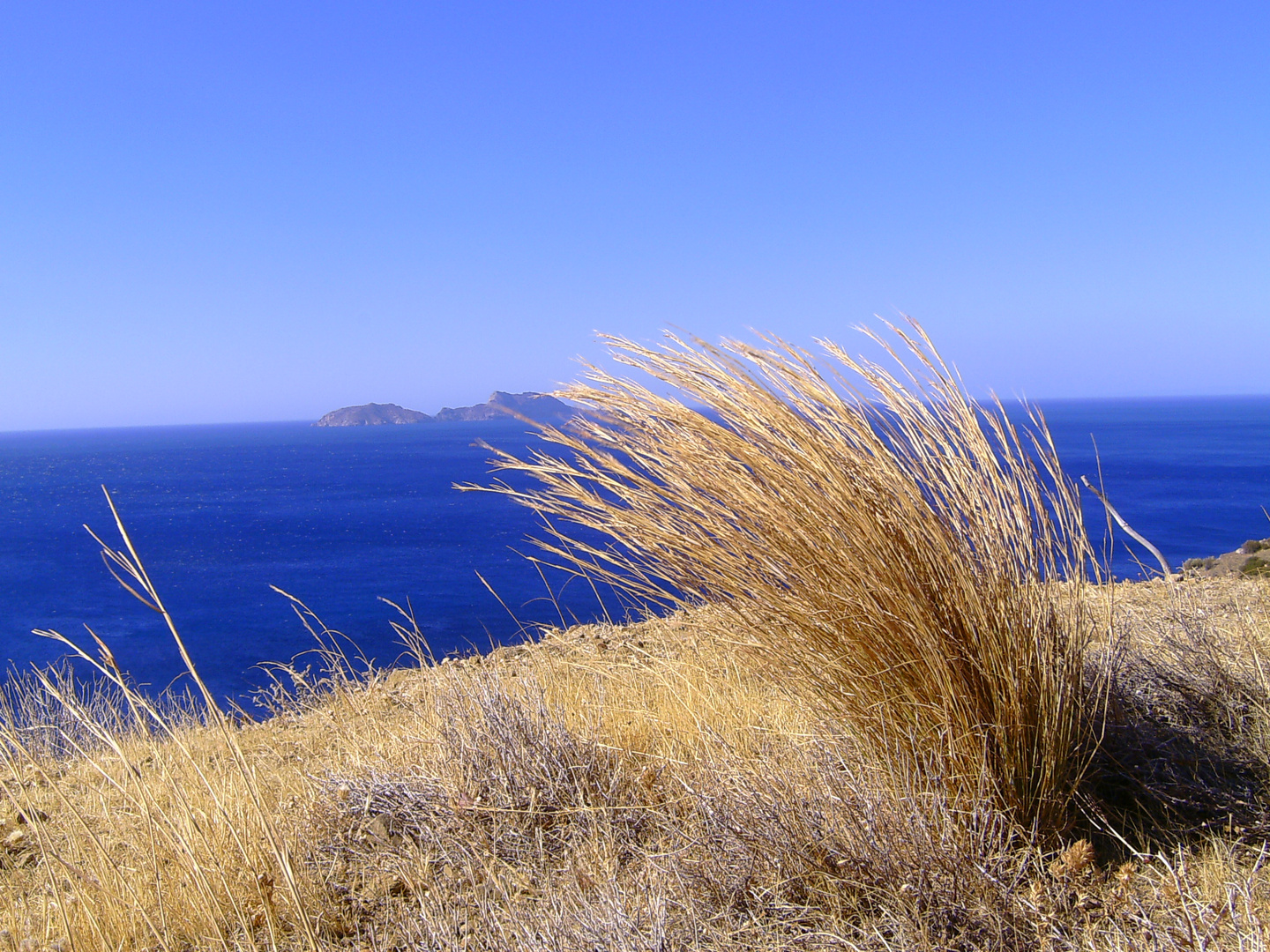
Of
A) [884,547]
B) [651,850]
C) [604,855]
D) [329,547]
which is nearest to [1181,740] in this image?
[884,547]

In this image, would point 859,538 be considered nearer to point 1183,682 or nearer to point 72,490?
point 1183,682

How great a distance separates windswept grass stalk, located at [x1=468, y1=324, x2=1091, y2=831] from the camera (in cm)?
185

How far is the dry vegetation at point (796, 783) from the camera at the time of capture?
5.29 ft

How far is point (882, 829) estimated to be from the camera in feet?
5.49

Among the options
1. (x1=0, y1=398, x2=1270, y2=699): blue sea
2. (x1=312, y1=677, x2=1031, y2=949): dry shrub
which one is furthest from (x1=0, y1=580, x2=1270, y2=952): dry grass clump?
(x1=0, y1=398, x2=1270, y2=699): blue sea

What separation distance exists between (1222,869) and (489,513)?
5115 centimetres

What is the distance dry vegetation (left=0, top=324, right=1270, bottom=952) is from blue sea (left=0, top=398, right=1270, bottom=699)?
68 cm

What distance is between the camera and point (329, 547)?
41906 mm

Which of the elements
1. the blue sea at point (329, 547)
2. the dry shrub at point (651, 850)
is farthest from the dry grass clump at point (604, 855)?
the blue sea at point (329, 547)

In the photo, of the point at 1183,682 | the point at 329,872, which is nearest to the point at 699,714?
the point at 329,872

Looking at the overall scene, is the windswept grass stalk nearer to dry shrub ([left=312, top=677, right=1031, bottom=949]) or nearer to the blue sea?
dry shrub ([left=312, top=677, right=1031, bottom=949])

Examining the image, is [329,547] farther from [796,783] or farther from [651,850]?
[796,783]

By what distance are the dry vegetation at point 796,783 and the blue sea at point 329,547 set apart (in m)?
0.68

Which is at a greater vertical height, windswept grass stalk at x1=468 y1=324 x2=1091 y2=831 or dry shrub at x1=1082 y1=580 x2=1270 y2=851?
windswept grass stalk at x1=468 y1=324 x2=1091 y2=831
